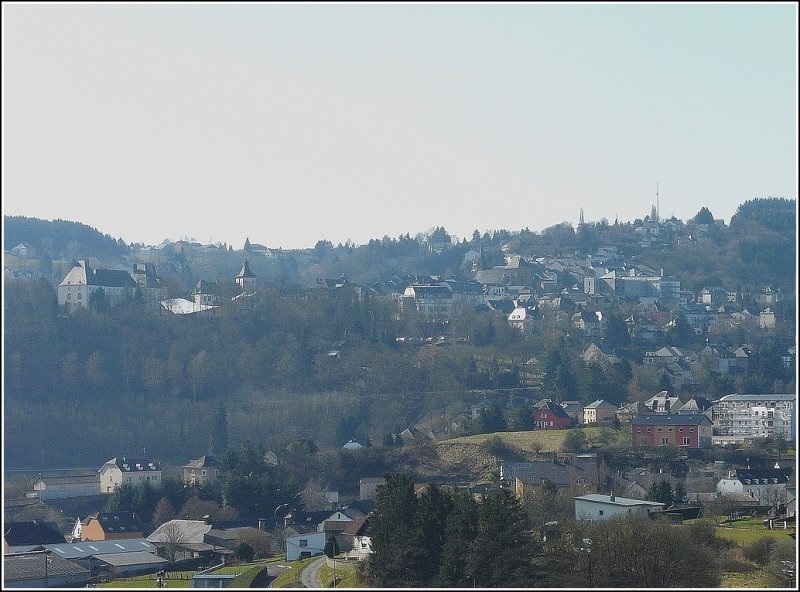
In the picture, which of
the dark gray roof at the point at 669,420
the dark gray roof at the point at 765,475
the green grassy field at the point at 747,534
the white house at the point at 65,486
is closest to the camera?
the green grassy field at the point at 747,534

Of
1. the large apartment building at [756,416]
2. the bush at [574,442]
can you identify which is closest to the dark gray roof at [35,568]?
the bush at [574,442]

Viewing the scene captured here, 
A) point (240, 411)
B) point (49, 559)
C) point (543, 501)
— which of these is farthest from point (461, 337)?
point (49, 559)

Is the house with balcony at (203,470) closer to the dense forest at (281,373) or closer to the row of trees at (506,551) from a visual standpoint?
the dense forest at (281,373)

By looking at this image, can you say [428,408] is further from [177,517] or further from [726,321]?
[726,321]

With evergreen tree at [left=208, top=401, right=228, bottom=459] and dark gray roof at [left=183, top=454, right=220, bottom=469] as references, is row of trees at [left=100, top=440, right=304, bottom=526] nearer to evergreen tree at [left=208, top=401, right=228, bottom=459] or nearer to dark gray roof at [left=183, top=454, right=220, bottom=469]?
dark gray roof at [left=183, top=454, right=220, bottom=469]

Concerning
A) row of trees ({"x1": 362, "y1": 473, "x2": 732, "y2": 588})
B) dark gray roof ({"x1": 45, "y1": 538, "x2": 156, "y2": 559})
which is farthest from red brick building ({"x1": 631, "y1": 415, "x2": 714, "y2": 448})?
row of trees ({"x1": 362, "y1": 473, "x2": 732, "y2": 588})

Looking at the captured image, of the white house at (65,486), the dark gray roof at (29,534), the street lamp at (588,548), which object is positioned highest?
the street lamp at (588,548)
